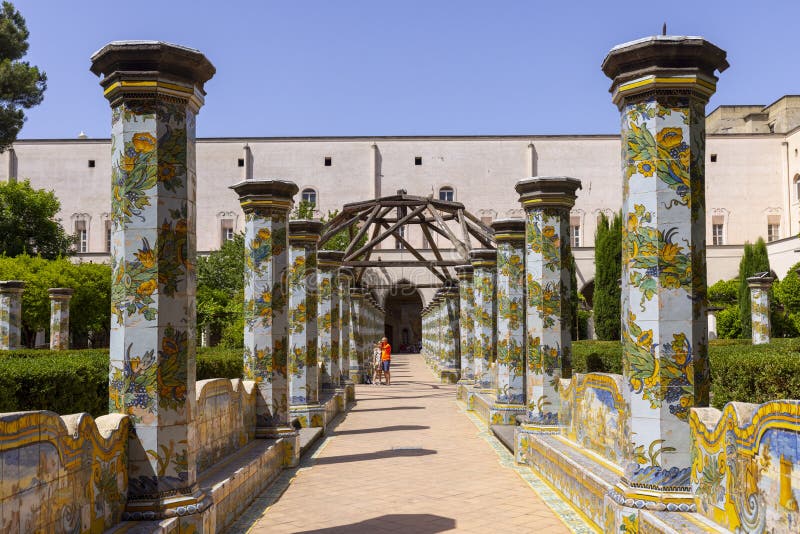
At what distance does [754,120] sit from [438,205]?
38.3 m

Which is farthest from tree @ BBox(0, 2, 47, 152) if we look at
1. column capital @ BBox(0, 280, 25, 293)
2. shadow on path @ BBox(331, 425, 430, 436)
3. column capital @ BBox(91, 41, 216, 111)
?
column capital @ BBox(91, 41, 216, 111)

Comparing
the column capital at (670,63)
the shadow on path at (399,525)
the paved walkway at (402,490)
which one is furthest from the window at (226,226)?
the column capital at (670,63)

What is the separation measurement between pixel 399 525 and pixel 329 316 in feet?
34.5

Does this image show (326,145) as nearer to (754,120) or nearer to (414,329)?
(414,329)

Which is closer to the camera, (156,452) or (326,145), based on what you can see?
(156,452)

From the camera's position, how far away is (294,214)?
1555 inches

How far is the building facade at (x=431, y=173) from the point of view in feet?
144

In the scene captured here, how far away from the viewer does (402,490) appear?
26.3 ft

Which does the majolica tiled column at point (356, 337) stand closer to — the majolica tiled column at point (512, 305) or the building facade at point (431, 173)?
the majolica tiled column at point (512, 305)

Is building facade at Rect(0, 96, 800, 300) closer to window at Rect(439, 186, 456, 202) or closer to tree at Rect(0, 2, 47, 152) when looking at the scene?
window at Rect(439, 186, 456, 202)

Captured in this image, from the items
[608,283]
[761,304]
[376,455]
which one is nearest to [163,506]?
[376,455]

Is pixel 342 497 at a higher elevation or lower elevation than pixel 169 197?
lower

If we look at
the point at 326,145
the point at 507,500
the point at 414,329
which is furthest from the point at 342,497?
the point at 414,329

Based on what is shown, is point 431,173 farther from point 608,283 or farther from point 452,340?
point 452,340
